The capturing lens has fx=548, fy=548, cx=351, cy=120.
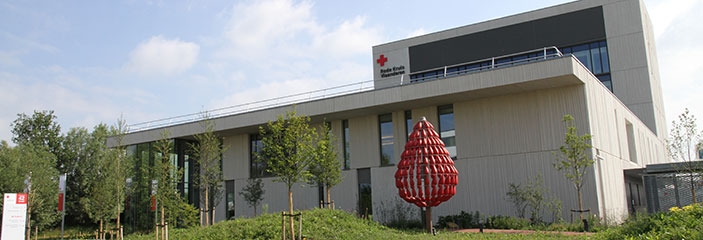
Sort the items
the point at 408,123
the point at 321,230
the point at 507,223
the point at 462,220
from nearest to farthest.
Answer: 1. the point at 321,230
2. the point at 507,223
3. the point at 462,220
4. the point at 408,123

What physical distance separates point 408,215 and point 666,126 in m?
28.3

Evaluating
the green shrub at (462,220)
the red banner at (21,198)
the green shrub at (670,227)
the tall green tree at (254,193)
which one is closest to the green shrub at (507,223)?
the green shrub at (462,220)

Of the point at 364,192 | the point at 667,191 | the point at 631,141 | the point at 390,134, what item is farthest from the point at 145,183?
the point at 667,191

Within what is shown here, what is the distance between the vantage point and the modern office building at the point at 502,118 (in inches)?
930

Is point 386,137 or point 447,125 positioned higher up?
point 447,125

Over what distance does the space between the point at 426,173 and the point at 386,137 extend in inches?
333

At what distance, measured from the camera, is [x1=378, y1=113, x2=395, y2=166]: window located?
92.5ft

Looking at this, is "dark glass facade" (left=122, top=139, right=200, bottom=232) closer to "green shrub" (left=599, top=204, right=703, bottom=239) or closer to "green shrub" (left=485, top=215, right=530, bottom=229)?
"green shrub" (left=485, top=215, right=530, bottom=229)

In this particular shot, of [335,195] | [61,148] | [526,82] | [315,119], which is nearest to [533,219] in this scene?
[526,82]

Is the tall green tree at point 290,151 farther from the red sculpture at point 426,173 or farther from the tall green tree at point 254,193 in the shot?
the tall green tree at point 254,193

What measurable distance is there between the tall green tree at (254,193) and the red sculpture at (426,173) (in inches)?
502

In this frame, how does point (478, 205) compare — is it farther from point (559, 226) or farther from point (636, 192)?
point (636, 192)

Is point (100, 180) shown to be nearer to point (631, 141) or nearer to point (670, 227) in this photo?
point (631, 141)

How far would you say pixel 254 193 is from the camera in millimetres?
30891
